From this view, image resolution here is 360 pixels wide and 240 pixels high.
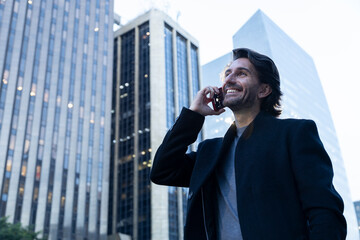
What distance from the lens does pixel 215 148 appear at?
9.05 ft

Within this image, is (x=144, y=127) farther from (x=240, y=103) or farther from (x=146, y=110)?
(x=240, y=103)

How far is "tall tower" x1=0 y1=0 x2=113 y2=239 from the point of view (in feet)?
159

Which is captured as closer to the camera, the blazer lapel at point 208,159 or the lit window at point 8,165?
the blazer lapel at point 208,159

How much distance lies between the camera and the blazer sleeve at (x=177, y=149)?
2701 mm

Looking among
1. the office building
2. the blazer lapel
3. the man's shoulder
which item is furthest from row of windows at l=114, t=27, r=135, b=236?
the man's shoulder

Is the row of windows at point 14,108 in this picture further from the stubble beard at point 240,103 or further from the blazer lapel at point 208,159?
the stubble beard at point 240,103

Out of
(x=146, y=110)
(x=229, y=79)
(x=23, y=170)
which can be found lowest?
(x=229, y=79)

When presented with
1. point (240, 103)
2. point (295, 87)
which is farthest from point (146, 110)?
point (240, 103)

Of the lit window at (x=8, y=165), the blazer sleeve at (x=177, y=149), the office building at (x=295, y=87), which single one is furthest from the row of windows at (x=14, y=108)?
the office building at (x=295, y=87)

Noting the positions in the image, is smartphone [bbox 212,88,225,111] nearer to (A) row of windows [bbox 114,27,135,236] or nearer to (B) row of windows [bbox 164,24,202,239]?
(B) row of windows [bbox 164,24,202,239]

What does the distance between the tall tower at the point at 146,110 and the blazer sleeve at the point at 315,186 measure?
57.4 metres

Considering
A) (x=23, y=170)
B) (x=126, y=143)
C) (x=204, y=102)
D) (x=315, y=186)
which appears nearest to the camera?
(x=315, y=186)

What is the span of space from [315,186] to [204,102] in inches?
45.2

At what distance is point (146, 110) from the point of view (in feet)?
220
